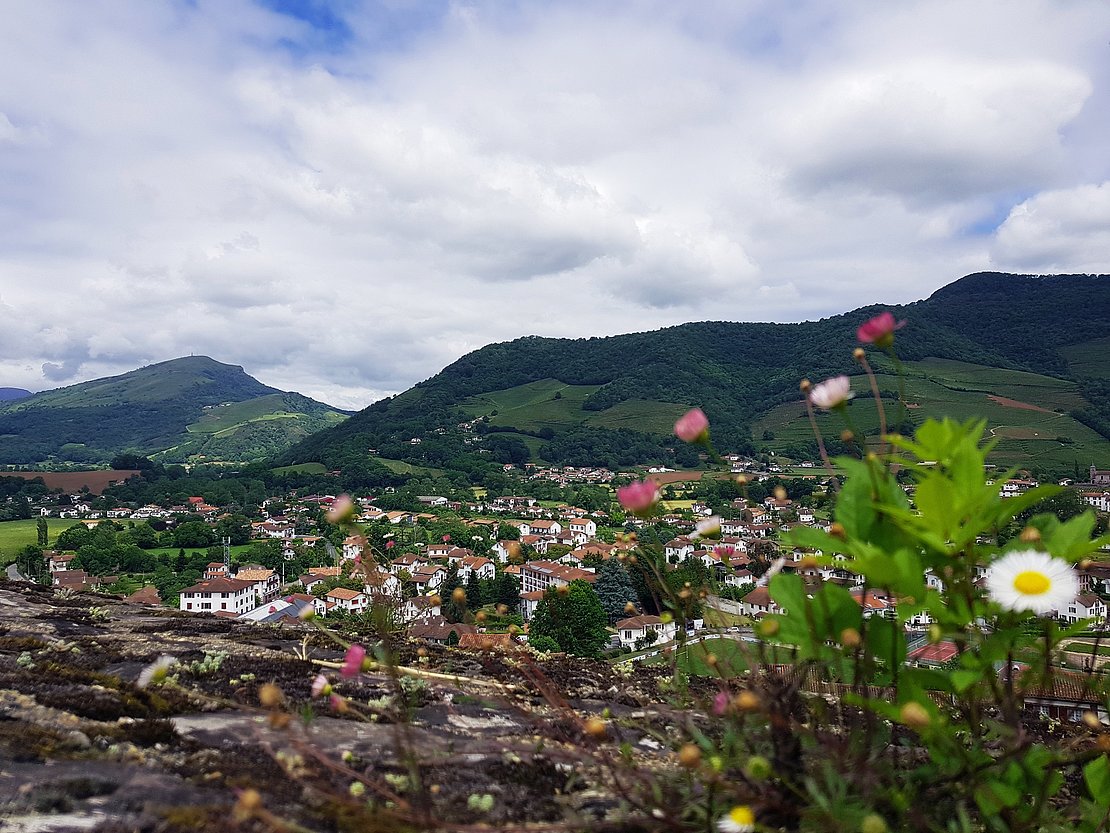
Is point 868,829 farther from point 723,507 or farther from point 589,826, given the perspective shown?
point 723,507

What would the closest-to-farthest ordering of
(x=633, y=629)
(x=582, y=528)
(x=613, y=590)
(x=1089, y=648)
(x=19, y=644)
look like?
(x=1089, y=648) < (x=19, y=644) < (x=633, y=629) < (x=613, y=590) < (x=582, y=528)

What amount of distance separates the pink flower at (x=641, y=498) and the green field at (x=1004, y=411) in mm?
82483

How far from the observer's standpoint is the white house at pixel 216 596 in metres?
56.0

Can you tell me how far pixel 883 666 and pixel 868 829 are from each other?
2.64 feet

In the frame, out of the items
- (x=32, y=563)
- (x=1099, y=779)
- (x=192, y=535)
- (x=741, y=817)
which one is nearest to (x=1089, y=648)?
(x=1099, y=779)

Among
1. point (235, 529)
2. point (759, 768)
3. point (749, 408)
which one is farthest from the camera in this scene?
point (749, 408)

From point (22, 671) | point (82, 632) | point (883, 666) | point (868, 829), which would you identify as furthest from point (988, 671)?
point (82, 632)

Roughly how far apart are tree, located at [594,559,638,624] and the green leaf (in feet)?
163

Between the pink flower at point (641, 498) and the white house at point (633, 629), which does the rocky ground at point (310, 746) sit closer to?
the pink flower at point (641, 498)

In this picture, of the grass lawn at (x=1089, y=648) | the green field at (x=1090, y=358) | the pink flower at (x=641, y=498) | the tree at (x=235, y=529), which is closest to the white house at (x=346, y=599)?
the tree at (x=235, y=529)

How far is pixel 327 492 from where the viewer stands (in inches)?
→ 4980

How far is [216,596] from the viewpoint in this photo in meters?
56.3

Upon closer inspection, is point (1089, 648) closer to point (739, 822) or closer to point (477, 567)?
point (739, 822)

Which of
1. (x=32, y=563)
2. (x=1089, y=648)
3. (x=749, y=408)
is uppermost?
(x=749, y=408)
